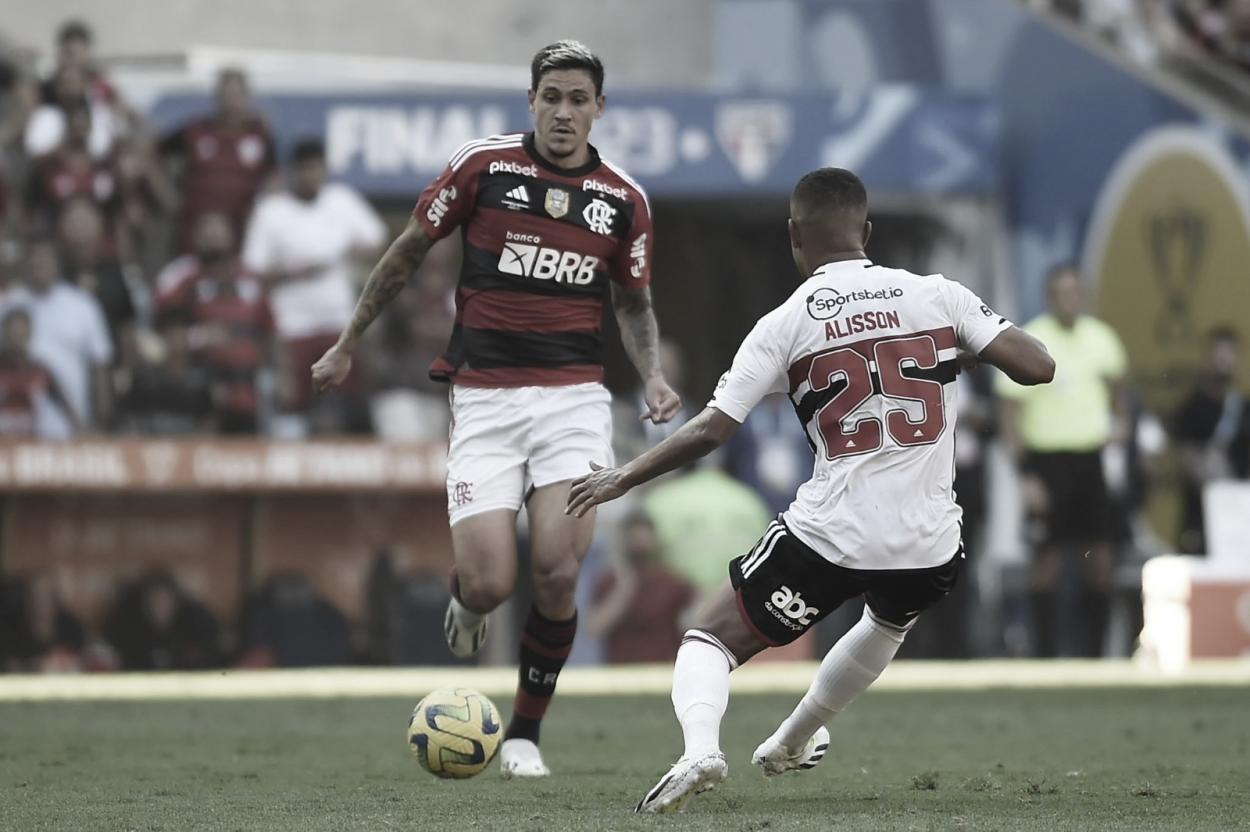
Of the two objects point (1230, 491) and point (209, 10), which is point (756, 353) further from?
point (209, 10)

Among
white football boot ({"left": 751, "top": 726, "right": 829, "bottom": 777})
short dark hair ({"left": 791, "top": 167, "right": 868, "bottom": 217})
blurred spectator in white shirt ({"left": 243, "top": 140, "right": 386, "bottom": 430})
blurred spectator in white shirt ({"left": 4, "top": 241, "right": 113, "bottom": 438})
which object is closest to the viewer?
short dark hair ({"left": 791, "top": 167, "right": 868, "bottom": 217})

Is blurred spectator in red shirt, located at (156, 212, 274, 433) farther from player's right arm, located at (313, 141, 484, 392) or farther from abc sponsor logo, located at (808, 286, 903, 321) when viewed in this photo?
abc sponsor logo, located at (808, 286, 903, 321)

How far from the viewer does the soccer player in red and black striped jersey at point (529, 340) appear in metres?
7.82

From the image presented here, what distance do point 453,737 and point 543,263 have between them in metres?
1.74

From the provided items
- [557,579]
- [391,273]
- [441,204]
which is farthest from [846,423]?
[391,273]

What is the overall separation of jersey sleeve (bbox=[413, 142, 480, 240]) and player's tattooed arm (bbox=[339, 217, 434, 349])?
0.04m

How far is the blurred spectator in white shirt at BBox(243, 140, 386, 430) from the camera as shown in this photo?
15734mm

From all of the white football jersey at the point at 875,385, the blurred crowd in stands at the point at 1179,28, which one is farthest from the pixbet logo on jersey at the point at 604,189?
the blurred crowd in stands at the point at 1179,28

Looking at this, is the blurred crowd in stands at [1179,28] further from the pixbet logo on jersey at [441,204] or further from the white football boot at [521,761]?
the white football boot at [521,761]

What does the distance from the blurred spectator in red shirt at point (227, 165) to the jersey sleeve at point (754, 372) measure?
10.4 metres

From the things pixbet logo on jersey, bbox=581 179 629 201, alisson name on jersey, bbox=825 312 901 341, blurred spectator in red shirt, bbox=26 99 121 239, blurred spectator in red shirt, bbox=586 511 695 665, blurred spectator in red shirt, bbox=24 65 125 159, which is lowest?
blurred spectator in red shirt, bbox=586 511 695 665

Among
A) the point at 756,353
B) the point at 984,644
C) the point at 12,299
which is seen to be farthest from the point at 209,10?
the point at 756,353

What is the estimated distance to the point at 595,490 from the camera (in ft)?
20.5

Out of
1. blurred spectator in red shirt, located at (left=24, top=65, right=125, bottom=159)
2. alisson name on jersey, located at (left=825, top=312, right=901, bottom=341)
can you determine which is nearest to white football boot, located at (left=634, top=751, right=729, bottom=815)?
alisson name on jersey, located at (left=825, top=312, right=901, bottom=341)
